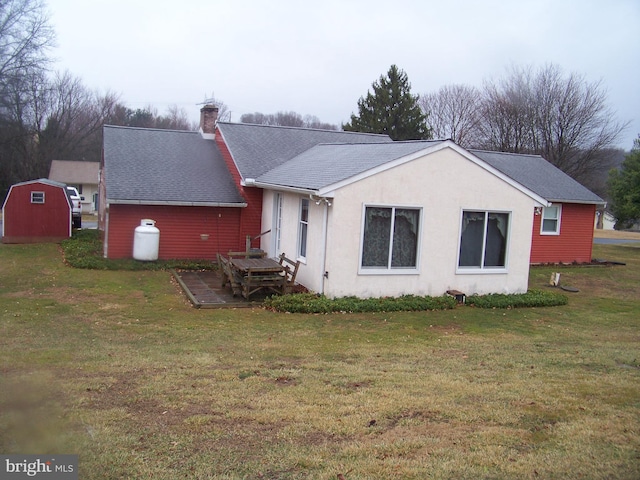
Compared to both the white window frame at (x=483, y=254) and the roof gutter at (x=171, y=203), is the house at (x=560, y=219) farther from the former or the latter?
the roof gutter at (x=171, y=203)

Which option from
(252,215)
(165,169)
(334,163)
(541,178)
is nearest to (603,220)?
(541,178)

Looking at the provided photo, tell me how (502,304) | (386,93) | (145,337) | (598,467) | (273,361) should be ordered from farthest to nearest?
(386,93) < (502,304) < (145,337) < (273,361) < (598,467)

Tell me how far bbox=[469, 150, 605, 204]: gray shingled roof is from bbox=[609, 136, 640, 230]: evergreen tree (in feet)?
23.2

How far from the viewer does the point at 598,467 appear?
4.57m

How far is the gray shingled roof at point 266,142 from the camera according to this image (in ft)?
64.1

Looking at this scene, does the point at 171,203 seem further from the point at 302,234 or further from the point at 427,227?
the point at 427,227

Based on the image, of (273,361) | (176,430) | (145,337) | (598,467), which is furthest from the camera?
(145,337)

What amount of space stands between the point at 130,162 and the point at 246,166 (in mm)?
4120

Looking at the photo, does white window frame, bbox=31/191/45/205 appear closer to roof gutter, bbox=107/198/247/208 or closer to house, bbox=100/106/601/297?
house, bbox=100/106/601/297

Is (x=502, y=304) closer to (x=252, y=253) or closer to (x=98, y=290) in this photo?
(x=252, y=253)

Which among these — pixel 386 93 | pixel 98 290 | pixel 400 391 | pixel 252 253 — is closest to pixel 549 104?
pixel 386 93

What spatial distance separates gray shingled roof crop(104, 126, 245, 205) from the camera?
59.7 ft

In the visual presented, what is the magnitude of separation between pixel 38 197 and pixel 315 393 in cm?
1881

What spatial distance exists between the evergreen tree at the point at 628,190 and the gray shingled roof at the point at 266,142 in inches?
591
